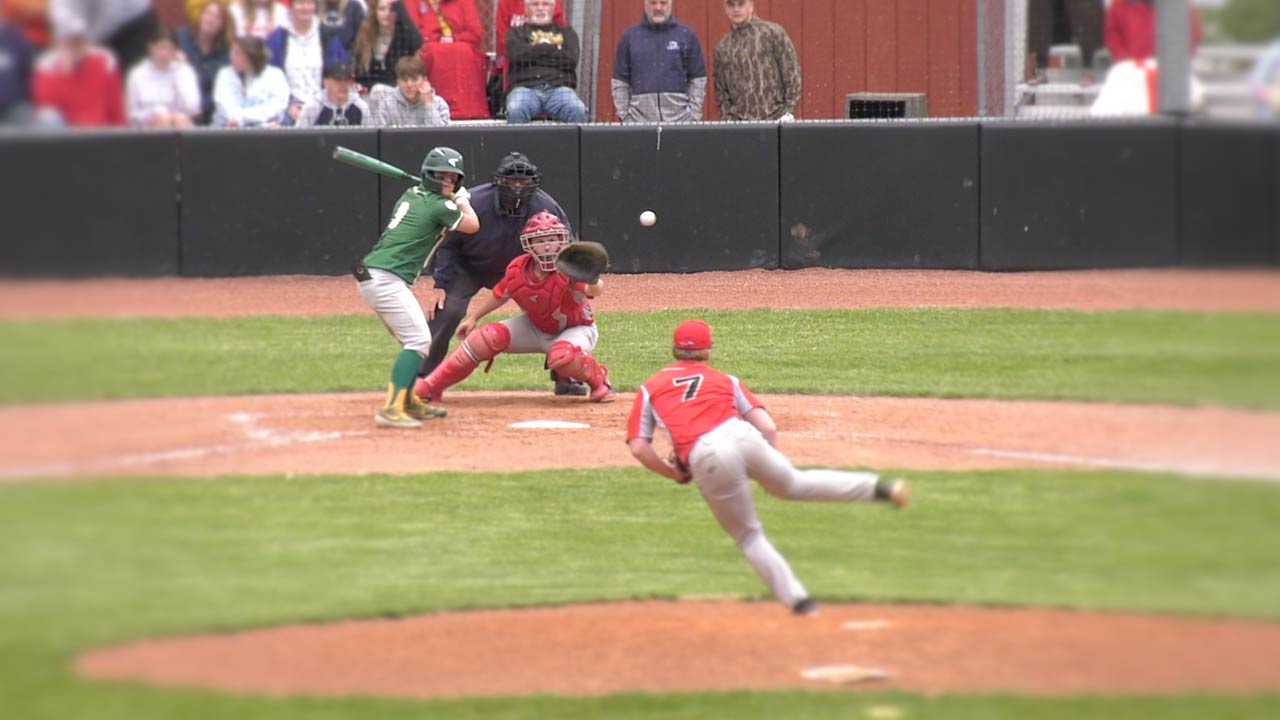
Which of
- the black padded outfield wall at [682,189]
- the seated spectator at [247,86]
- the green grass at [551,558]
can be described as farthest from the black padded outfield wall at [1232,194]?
the black padded outfield wall at [682,189]

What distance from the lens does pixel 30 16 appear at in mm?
4836

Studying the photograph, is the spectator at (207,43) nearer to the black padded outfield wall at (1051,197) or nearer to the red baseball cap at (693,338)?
the red baseball cap at (693,338)

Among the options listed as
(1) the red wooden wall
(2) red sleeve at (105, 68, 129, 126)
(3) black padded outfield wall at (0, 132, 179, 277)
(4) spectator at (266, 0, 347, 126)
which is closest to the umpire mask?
(4) spectator at (266, 0, 347, 126)

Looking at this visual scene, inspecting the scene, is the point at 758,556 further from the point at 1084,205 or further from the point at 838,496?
the point at 1084,205

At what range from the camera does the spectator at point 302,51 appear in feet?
33.9

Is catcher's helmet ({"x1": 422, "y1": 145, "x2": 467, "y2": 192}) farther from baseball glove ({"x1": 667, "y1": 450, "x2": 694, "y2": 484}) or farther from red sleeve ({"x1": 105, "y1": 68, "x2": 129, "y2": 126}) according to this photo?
red sleeve ({"x1": 105, "y1": 68, "x2": 129, "y2": 126})

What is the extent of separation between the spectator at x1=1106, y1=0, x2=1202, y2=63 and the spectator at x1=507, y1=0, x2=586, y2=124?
10.1 m

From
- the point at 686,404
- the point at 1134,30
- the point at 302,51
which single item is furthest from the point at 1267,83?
the point at 302,51

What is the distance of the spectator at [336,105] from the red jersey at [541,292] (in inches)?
154

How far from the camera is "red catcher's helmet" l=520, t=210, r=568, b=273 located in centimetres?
1276

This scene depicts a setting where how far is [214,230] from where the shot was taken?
17.0m

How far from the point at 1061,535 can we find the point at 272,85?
5.89 meters

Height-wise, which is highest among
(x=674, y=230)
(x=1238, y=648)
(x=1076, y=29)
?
(x=1076, y=29)

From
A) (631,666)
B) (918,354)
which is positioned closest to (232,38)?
(631,666)
